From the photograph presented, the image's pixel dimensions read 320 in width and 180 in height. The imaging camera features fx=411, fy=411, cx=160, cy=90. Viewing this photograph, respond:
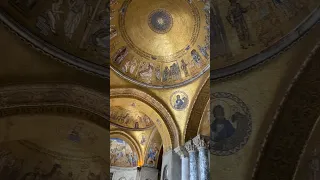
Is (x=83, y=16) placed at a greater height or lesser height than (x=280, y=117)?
greater

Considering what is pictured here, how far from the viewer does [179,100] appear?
15422 millimetres

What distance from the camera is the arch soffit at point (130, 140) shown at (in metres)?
19.6

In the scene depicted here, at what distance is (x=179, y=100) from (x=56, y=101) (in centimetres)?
730

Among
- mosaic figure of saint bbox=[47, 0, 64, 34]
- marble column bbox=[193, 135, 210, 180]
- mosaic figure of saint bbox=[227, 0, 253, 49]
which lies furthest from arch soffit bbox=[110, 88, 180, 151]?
mosaic figure of saint bbox=[47, 0, 64, 34]

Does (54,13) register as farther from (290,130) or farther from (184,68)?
(184,68)

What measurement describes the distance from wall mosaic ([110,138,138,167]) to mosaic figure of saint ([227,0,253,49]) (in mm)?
11679

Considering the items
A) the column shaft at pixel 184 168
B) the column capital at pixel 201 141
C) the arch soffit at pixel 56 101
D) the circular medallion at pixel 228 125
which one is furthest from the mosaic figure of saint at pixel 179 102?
the arch soffit at pixel 56 101

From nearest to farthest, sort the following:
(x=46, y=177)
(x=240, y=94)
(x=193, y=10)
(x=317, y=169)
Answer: (x=46, y=177) → (x=317, y=169) → (x=240, y=94) → (x=193, y=10)

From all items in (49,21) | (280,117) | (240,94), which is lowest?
(280,117)

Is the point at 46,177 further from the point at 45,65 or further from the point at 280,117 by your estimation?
the point at 280,117

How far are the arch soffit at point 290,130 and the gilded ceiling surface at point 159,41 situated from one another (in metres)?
4.76

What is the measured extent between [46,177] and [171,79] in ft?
25.3

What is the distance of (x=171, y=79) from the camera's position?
50.5 ft

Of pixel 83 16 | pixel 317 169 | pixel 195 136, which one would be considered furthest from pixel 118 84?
pixel 317 169
